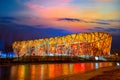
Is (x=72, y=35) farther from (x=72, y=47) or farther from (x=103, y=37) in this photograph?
(x=103, y=37)

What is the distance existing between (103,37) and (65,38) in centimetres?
2442

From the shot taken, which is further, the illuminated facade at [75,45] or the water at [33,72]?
the illuminated facade at [75,45]

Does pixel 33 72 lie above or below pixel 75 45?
below

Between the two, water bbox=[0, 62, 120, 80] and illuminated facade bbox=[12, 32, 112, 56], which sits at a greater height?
illuminated facade bbox=[12, 32, 112, 56]

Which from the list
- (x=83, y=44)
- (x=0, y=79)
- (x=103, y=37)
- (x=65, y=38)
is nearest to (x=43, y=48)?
(x=65, y=38)

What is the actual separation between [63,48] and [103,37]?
26.8m

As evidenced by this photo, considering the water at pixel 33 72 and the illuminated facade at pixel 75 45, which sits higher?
the illuminated facade at pixel 75 45

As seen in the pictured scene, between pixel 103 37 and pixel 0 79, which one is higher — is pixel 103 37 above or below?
above

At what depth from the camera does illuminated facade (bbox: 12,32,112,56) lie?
Result: 527 ft

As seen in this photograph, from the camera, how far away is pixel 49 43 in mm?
166875

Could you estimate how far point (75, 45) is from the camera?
538ft

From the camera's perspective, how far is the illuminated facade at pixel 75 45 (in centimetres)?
16062

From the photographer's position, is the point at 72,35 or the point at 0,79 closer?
the point at 0,79

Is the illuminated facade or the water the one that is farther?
the illuminated facade
